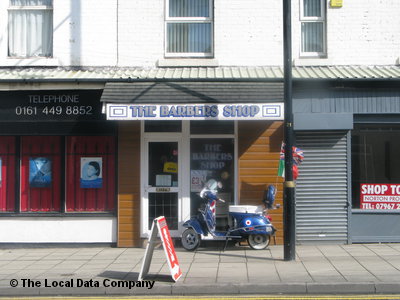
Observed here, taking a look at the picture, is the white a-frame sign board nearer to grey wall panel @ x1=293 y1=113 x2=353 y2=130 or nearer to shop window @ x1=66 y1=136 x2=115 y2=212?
→ shop window @ x1=66 y1=136 x2=115 y2=212

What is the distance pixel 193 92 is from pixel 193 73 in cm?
96

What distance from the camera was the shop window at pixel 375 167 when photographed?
12039 mm

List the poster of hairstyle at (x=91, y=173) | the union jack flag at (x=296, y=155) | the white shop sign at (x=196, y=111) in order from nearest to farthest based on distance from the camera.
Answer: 1. the white shop sign at (x=196, y=111)
2. the union jack flag at (x=296, y=155)
3. the poster of hairstyle at (x=91, y=173)

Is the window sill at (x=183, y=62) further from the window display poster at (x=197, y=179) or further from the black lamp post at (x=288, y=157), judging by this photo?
the black lamp post at (x=288, y=157)

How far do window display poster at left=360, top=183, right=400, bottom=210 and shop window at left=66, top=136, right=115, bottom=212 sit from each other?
572 cm

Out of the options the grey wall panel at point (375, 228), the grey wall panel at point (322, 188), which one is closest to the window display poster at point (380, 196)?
the grey wall panel at point (375, 228)

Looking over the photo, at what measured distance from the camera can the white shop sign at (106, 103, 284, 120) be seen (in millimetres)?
10781

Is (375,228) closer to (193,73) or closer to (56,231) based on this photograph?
(193,73)

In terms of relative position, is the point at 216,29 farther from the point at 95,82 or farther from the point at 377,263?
the point at 377,263

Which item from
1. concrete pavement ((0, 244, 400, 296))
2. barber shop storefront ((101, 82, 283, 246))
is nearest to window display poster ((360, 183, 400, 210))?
concrete pavement ((0, 244, 400, 296))

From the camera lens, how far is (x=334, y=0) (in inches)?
480

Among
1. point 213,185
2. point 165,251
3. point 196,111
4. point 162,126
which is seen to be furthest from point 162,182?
point 165,251

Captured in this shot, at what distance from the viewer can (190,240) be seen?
11219 mm

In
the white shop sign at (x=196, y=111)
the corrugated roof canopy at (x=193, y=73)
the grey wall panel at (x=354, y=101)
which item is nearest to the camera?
the white shop sign at (x=196, y=111)
